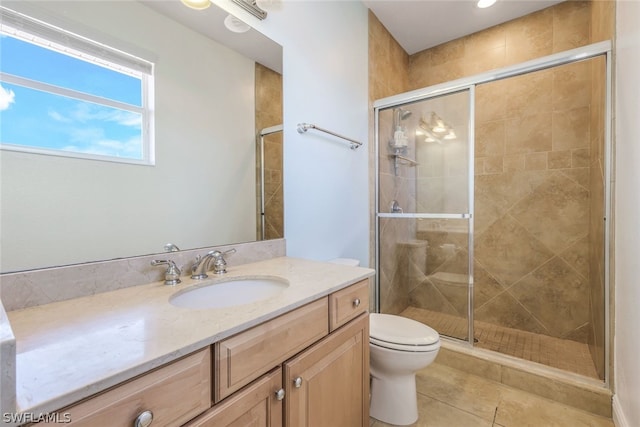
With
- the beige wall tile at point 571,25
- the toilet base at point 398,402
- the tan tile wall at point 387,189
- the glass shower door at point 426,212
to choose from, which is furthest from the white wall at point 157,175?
the beige wall tile at point 571,25

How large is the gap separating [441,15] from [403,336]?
8.10ft

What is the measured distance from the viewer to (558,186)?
2.21 metres

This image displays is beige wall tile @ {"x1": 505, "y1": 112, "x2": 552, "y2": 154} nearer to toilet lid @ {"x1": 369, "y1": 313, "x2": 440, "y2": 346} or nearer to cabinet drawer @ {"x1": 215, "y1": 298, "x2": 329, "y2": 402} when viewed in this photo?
toilet lid @ {"x1": 369, "y1": 313, "x2": 440, "y2": 346}

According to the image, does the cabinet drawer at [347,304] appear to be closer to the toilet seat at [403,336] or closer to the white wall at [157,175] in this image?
the toilet seat at [403,336]

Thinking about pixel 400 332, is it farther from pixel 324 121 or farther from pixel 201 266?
pixel 324 121

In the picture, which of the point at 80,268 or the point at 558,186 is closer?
the point at 80,268

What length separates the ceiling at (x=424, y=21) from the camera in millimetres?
1369

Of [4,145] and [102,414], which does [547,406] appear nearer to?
[102,414]

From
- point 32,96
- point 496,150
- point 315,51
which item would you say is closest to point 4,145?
point 32,96

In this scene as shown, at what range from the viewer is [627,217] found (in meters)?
1.24

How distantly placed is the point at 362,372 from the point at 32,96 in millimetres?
1430

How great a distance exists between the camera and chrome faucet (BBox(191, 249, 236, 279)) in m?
1.07

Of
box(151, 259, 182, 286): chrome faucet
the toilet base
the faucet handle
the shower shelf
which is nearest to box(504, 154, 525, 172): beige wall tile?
the shower shelf

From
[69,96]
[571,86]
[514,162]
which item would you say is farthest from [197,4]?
[571,86]
